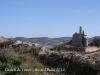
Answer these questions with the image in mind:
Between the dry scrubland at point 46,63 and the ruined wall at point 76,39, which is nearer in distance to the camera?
the dry scrubland at point 46,63

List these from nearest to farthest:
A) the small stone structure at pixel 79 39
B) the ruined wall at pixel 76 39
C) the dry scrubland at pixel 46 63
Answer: the dry scrubland at pixel 46 63 < the small stone structure at pixel 79 39 < the ruined wall at pixel 76 39

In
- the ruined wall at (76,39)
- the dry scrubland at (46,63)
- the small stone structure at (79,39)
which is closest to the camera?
the dry scrubland at (46,63)

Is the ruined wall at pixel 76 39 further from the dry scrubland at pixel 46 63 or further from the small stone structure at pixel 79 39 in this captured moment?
the dry scrubland at pixel 46 63

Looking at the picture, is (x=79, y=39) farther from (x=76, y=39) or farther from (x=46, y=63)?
(x=46, y=63)

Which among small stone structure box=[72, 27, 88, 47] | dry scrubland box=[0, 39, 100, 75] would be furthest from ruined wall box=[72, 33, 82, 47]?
dry scrubland box=[0, 39, 100, 75]

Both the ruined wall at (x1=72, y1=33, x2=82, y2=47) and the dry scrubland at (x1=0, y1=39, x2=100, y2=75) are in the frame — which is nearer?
the dry scrubland at (x1=0, y1=39, x2=100, y2=75)

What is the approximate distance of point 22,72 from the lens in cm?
981

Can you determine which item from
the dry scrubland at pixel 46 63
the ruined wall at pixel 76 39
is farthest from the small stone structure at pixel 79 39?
the dry scrubland at pixel 46 63

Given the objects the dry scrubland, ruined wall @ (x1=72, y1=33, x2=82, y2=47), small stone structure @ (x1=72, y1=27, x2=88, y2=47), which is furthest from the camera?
ruined wall @ (x1=72, y1=33, x2=82, y2=47)

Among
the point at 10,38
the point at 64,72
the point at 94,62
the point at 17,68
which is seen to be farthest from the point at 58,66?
the point at 10,38

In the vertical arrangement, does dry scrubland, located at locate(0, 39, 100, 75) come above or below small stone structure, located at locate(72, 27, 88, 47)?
below

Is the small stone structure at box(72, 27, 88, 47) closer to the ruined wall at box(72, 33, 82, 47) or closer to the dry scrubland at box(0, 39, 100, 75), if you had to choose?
the ruined wall at box(72, 33, 82, 47)

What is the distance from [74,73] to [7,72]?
11.3 ft

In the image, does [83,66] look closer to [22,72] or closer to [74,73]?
[74,73]
